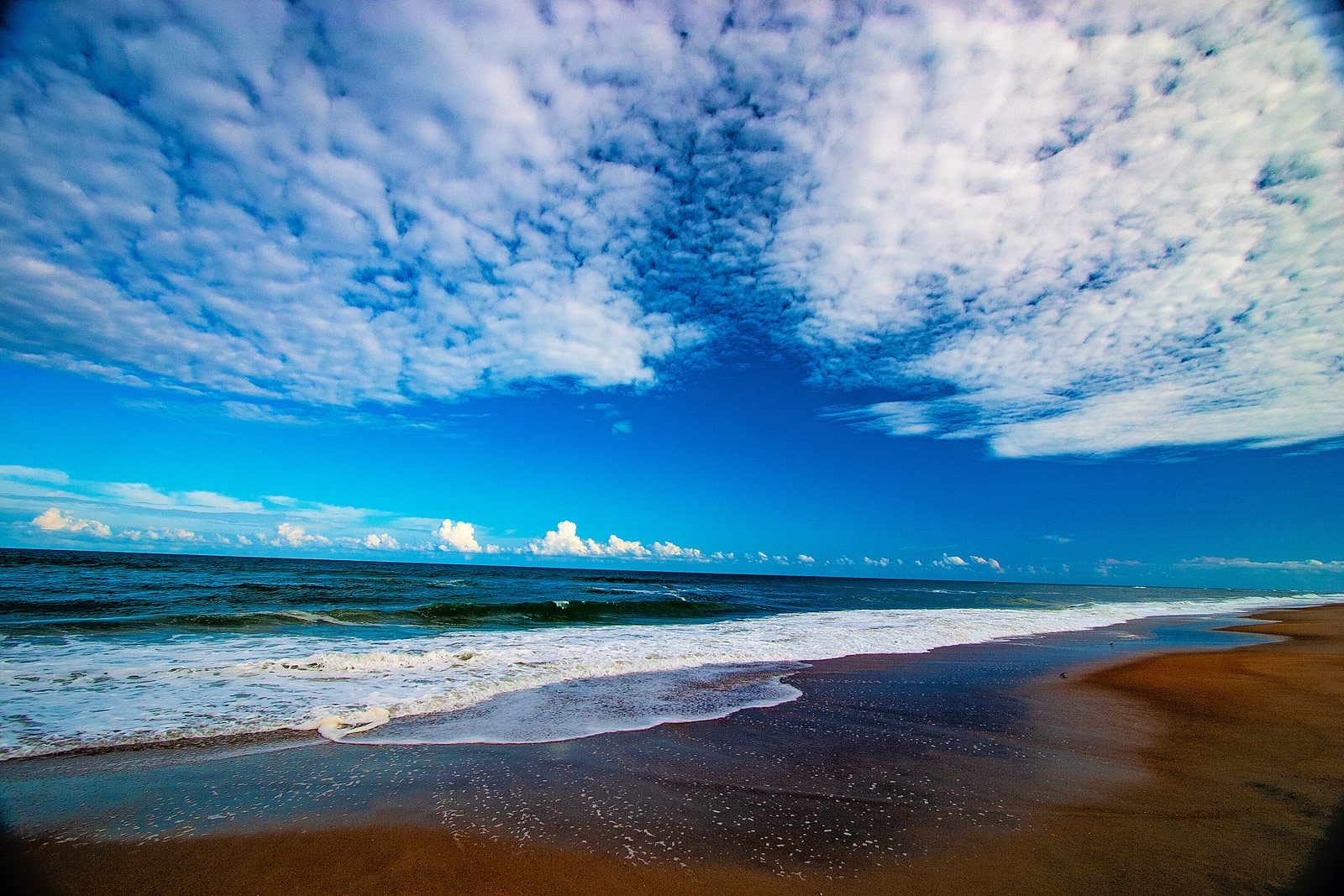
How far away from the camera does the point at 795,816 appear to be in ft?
13.0

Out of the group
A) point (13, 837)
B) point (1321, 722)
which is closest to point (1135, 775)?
point (1321, 722)

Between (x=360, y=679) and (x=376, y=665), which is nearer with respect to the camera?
(x=360, y=679)

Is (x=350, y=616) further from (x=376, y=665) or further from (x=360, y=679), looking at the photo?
(x=360, y=679)

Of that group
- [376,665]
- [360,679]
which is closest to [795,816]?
[360,679]

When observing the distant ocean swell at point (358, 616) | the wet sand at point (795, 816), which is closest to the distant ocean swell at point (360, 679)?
the wet sand at point (795, 816)

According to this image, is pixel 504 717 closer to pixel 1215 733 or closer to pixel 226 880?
pixel 226 880

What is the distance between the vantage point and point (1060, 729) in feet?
21.0

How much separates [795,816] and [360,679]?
756 cm

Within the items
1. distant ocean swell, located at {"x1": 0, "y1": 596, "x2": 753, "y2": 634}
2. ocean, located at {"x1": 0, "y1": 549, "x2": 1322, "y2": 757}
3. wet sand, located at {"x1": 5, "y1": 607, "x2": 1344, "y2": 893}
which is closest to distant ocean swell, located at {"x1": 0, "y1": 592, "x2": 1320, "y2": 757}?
ocean, located at {"x1": 0, "y1": 549, "x2": 1322, "y2": 757}

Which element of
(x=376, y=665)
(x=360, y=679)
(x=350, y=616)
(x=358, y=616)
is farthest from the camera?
(x=358, y=616)

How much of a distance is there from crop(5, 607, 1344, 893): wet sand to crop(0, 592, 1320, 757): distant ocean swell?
92 centimetres

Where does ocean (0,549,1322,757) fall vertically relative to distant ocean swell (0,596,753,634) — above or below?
below

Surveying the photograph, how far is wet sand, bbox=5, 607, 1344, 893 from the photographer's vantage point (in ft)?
10.5

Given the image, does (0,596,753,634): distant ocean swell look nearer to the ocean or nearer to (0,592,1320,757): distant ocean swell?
the ocean
